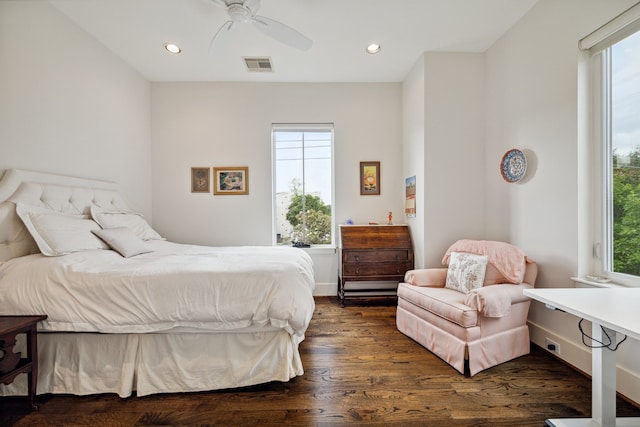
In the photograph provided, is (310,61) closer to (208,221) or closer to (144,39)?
(144,39)

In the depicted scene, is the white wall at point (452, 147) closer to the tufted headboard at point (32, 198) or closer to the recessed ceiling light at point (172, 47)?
the recessed ceiling light at point (172, 47)

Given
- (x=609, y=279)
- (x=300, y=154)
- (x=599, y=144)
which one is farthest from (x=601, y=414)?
(x=300, y=154)

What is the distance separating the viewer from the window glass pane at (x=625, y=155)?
5.49ft

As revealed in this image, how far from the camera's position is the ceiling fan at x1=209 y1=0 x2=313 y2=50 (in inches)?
75.3

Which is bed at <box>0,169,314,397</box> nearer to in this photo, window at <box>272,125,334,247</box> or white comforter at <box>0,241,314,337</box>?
white comforter at <box>0,241,314,337</box>

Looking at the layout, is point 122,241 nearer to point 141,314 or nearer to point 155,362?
point 141,314

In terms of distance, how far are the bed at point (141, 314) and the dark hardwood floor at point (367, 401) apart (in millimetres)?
92

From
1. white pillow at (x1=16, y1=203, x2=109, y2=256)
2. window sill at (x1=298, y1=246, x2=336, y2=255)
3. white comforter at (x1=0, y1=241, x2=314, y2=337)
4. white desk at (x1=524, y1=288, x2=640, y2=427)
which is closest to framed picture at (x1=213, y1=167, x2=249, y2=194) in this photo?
window sill at (x1=298, y1=246, x2=336, y2=255)

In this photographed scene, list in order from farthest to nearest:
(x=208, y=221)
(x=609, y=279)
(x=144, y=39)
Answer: (x=208, y=221) → (x=144, y=39) → (x=609, y=279)

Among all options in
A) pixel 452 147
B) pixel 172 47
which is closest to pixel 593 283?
pixel 452 147

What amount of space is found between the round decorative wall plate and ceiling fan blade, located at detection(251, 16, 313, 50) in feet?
6.99

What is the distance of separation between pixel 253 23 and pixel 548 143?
2.58 metres

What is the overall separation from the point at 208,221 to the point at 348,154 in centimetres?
212

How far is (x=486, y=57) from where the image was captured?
2869mm
